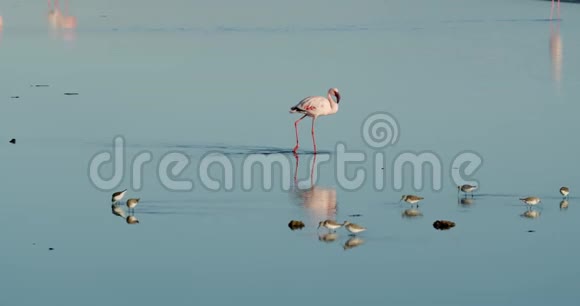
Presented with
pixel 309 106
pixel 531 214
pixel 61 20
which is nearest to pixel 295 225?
pixel 531 214

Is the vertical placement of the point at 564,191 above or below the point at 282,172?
below

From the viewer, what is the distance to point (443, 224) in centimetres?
1150

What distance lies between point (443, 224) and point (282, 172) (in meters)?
3.07

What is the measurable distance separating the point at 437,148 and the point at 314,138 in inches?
65.4

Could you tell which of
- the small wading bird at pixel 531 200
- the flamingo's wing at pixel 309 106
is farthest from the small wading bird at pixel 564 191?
the flamingo's wing at pixel 309 106

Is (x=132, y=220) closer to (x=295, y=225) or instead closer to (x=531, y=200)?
(x=295, y=225)

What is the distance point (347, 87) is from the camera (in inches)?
836

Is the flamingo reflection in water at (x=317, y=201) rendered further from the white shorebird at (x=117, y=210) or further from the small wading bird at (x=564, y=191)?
the small wading bird at (x=564, y=191)

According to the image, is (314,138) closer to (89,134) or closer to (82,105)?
(89,134)

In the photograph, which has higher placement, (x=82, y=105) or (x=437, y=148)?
(x=82, y=105)

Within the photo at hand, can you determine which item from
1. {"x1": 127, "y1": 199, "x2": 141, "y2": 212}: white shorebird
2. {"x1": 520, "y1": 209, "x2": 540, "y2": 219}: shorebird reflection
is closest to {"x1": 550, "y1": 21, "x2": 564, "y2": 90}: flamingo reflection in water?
{"x1": 520, "y1": 209, "x2": 540, "y2": 219}: shorebird reflection

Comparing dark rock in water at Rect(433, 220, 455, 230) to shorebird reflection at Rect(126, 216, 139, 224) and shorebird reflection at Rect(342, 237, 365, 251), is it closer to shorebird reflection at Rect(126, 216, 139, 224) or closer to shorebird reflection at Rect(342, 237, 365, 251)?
shorebird reflection at Rect(342, 237, 365, 251)

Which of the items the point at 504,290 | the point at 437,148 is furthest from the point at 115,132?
the point at 504,290

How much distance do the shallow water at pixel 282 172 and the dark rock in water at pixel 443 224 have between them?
0.36ft
